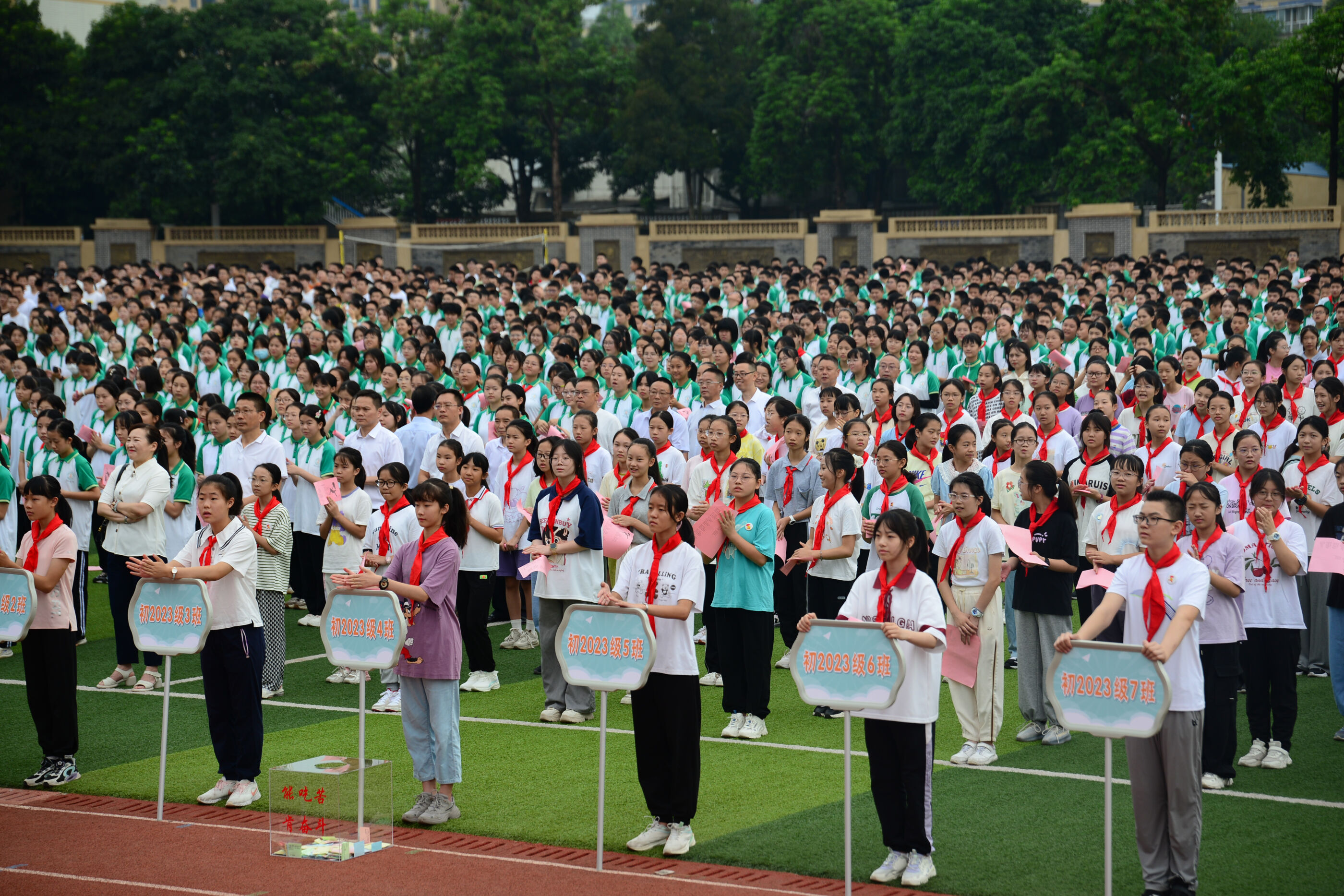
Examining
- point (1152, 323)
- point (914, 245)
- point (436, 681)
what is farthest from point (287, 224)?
point (436, 681)

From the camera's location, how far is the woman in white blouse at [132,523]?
37.7 ft

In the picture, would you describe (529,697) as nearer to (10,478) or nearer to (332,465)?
(332,465)

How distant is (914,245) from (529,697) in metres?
29.5

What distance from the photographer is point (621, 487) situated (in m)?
11.0

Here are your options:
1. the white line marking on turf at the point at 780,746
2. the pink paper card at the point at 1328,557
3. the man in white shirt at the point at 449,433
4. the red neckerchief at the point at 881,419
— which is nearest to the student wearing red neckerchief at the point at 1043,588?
the white line marking on turf at the point at 780,746

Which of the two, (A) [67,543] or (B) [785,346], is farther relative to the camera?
(B) [785,346]

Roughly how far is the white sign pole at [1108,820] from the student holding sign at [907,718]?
36.5 inches

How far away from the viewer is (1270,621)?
920 centimetres

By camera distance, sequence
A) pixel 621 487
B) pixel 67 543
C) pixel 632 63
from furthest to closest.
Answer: pixel 632 63 → pixel 621 487 → pixel 67 543

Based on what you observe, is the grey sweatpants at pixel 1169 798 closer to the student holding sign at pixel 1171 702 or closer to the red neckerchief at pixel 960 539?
the student holding sign at pixel 1171 702

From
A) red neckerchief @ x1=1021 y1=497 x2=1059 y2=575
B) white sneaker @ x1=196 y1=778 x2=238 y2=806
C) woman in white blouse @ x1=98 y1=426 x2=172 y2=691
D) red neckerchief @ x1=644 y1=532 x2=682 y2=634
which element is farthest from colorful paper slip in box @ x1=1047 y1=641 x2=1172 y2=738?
woman in white blouse @ x1=98 y1=426 x2=172 y2=691

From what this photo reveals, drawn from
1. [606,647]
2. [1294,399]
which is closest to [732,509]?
[606,647]

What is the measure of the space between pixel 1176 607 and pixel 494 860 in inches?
148

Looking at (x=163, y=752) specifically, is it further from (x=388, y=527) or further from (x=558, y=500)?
(x=558, y=500)
